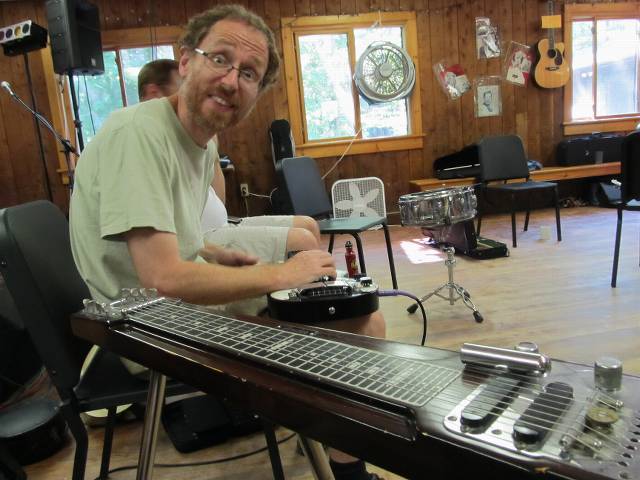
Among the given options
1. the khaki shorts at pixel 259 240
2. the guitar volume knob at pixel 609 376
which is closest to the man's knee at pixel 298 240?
the khaki shorts at pixel 259 240

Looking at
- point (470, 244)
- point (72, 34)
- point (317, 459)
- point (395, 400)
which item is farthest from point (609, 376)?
point (72, 34)

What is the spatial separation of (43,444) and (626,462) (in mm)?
1595

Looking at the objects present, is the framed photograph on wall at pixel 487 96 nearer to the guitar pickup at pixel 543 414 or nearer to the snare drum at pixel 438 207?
the snare drum at pixel 438 207

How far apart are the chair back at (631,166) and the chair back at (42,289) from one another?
8.27ft

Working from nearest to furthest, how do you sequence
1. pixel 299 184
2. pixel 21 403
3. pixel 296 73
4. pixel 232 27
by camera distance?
pixel 232 27, pixel 21 403, pixel 299 184, pixel 296 73

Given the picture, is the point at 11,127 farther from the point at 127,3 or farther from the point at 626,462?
the point at 626,462

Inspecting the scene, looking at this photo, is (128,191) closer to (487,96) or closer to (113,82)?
(113,82)

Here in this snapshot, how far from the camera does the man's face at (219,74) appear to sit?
3.49 ft

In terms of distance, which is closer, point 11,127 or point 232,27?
point 232,27

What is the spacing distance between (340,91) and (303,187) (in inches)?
99.0

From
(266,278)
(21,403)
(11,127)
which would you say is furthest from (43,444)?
(11,127)

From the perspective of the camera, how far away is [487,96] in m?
5.17

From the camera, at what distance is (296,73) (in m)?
4.81

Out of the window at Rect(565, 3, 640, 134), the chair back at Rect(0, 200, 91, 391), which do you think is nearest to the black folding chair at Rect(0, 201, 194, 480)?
the chair back at Rect(0, 200, 91, 391)
